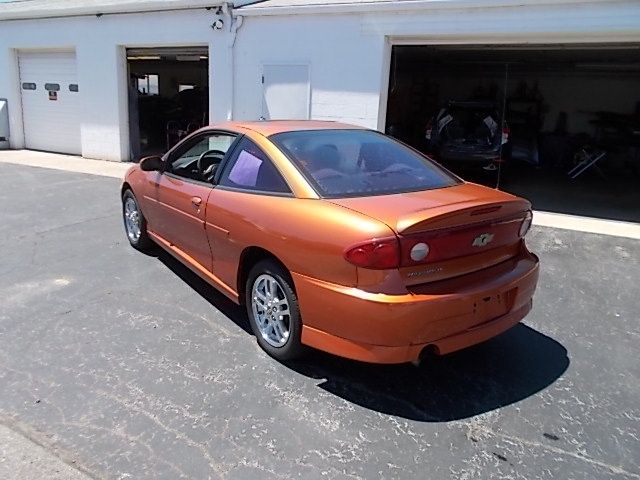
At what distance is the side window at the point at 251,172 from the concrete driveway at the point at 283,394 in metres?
1.08

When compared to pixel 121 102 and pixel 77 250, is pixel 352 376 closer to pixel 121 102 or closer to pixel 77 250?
pixel 77 250

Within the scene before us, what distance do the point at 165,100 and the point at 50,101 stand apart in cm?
365

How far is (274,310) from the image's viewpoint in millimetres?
3322

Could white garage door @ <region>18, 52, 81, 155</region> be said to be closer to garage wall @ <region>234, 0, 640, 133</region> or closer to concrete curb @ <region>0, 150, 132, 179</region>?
concrete curb @ <region>0, 150, 132, 179</region>

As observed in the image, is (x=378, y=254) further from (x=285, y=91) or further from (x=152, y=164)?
(x=285, y=91)

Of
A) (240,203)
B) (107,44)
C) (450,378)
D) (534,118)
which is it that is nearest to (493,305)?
(450,378)

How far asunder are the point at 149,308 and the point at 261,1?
25.3 feet

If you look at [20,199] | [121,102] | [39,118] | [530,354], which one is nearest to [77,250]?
[20,199]

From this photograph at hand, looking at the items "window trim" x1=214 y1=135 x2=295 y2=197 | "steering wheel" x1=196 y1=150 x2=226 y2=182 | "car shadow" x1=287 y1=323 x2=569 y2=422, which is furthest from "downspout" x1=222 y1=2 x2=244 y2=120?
"car shadow" x1=287 y1=323 x2=569 y2=422

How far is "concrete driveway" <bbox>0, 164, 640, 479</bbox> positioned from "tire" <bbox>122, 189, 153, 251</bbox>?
724 millimetres

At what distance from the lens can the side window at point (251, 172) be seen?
3367 mm

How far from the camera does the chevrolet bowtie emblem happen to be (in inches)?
117

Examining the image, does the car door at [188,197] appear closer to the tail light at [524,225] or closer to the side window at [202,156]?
the side window at [202,156]

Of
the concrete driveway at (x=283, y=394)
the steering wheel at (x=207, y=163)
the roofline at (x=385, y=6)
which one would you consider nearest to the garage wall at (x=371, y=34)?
the roofline at (x=385, y=6)
